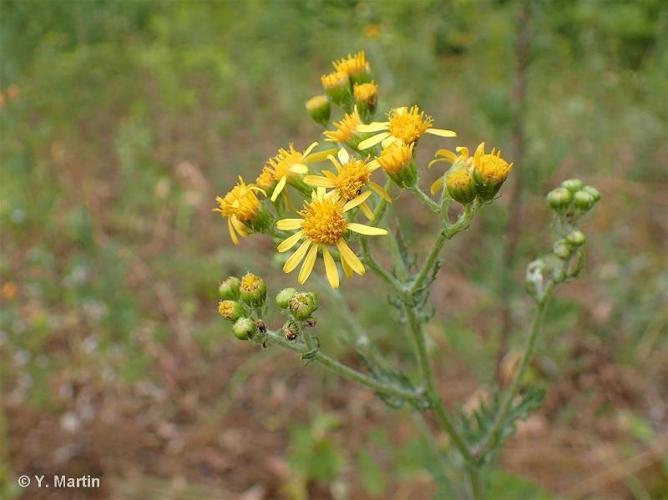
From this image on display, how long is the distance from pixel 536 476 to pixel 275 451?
1.61 metres

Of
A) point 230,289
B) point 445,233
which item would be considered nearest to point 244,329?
point 230,289

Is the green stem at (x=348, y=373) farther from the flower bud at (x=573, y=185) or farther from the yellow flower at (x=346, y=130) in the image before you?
the flower bud at (x=573, y=185)

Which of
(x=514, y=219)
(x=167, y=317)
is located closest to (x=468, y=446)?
(x=514, y=219)

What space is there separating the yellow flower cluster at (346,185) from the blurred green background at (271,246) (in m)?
1.34

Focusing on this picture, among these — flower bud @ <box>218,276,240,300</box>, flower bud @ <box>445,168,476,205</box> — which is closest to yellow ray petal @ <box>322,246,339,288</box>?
flower bud @ <box>218,276,240,300</box>

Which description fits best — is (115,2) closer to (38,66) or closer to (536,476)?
(38,66)

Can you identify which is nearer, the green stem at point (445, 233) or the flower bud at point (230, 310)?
the green stem at point (445, 233)

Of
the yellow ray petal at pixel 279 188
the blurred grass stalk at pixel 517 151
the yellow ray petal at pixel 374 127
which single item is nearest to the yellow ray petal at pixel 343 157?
the yellow ray petal at pixel 374 127

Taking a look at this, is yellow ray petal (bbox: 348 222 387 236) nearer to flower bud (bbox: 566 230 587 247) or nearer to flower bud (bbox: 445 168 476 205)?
flower bud (bbox: 445 168 476 205)

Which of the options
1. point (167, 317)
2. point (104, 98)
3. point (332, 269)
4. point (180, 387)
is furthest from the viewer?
point (104, 98)

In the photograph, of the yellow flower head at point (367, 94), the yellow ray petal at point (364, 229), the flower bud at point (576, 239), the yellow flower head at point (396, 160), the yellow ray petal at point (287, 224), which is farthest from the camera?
the yellow flower head at point (367, 94)

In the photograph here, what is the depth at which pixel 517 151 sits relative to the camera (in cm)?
343

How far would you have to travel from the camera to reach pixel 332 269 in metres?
2.00

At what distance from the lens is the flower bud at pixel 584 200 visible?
7.47ft
